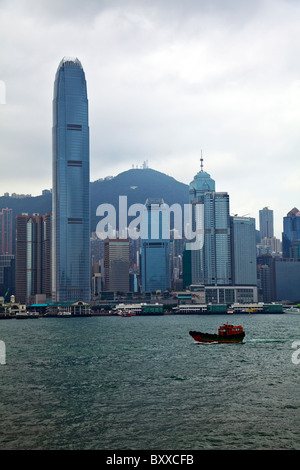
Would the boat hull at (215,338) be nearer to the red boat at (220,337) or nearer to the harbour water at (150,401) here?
the red boat at (220,337)

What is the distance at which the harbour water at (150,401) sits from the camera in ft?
125

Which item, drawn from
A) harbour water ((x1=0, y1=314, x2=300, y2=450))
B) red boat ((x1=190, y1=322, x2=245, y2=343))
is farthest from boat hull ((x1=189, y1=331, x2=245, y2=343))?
harbour water ((x1=0, y1=314, x2=300, y2=450))

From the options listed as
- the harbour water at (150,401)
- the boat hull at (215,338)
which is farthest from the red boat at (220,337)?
the harbour water at (150,401)

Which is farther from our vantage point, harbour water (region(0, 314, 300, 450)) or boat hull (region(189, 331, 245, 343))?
boat hull (region(189, 331, 245, 343))

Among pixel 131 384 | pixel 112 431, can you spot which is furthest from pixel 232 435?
pixel 131 384

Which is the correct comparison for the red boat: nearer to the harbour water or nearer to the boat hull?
the boat hull

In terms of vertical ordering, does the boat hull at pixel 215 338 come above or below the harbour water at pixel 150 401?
below

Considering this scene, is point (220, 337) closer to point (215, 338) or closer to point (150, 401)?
point (215, 338)

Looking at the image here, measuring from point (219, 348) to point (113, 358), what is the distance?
77.2 feet

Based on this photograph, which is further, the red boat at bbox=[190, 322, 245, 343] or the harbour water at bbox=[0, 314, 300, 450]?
the red boat at bbox=[190, 322, 245, 343]

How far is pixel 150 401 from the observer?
1932 inches

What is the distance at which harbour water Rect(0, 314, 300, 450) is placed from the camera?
38219 millimetres

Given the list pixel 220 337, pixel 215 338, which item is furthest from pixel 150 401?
pixel 220 337

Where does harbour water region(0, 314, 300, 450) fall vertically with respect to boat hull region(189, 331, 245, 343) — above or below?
above
